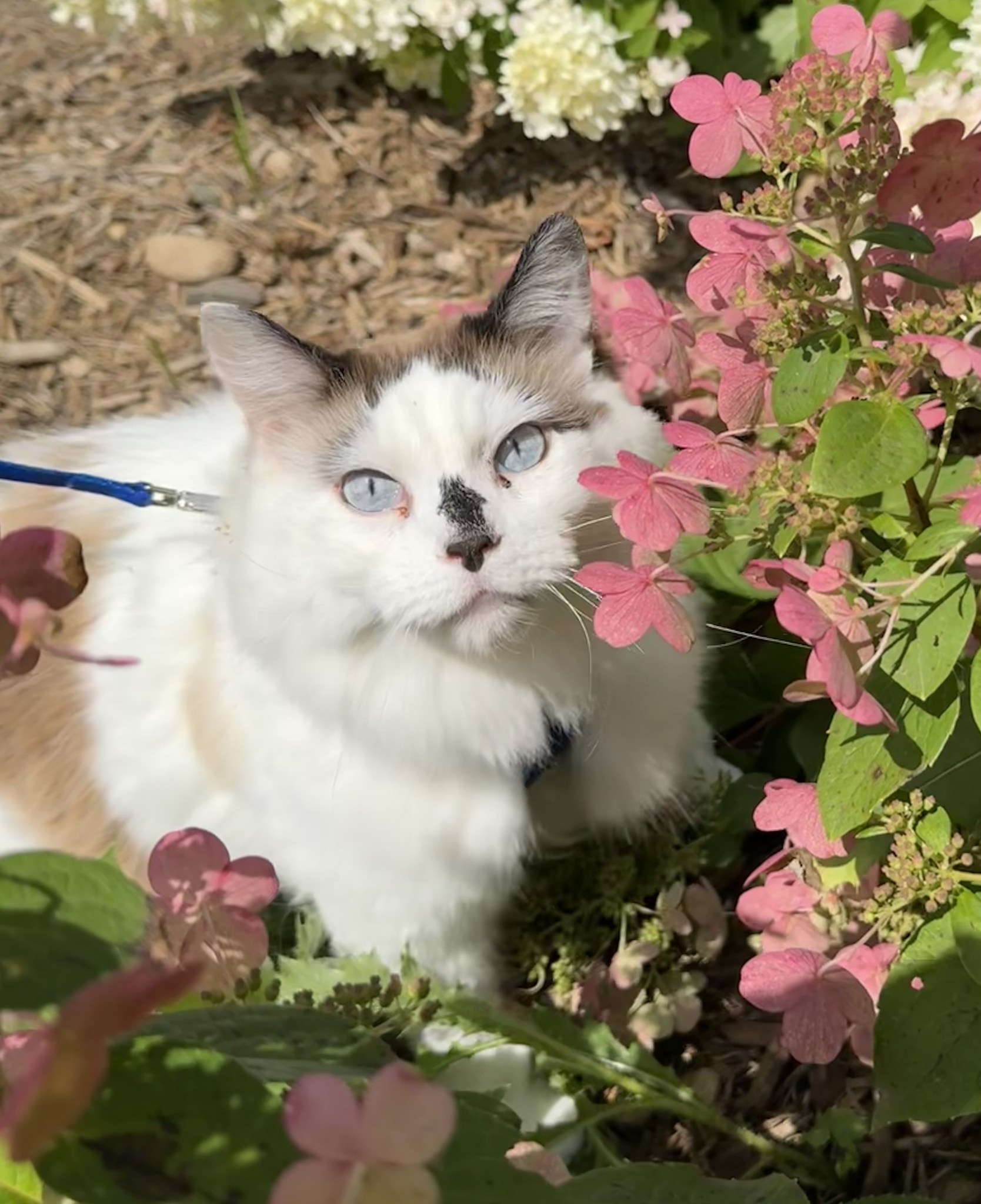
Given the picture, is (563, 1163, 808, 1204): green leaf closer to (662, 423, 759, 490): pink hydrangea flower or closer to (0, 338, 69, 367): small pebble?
(662, 423, 759, 490): pink hydrangea flower

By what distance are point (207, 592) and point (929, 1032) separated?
0.98m

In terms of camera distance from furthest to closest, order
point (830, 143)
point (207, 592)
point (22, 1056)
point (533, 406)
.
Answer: point (207, 592), point (533, 406), point (830, 143), point (22, 1056)

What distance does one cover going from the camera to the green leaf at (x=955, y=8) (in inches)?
71.9

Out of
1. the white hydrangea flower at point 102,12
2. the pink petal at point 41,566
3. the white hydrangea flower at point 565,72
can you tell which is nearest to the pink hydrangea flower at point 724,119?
the pink petal at point 41,566

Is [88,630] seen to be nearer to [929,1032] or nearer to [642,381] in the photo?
[642,381]

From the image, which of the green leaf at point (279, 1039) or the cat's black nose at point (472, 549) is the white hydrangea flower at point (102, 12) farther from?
the green leaf at point (279, 1039)

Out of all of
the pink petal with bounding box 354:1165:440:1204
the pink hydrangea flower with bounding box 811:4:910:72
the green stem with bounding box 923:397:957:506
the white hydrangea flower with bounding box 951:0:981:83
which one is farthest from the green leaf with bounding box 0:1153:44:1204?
the white hydrangea flower with bounding box 951:0:981:83

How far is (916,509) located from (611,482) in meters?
0.35

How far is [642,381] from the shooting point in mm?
1645

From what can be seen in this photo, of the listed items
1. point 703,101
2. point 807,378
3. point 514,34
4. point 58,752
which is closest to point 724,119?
point 703,101

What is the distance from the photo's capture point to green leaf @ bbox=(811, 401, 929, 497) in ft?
2.61

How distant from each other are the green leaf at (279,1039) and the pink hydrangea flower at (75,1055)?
0.21 metres

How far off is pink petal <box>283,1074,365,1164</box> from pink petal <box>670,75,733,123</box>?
816 millimetres

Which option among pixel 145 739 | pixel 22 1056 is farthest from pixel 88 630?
pixel 22 1056
